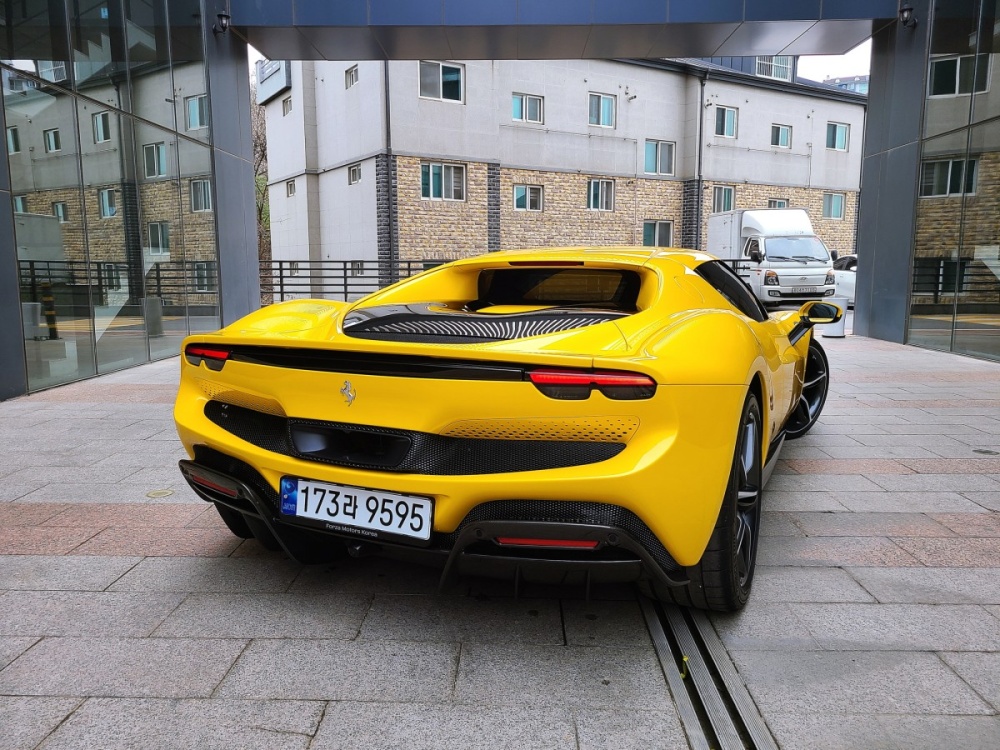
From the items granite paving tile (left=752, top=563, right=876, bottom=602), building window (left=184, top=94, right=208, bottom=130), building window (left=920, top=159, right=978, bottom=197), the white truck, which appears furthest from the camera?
the white truck

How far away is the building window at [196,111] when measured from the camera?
38.0ft

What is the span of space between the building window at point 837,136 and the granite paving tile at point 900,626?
30.7 m

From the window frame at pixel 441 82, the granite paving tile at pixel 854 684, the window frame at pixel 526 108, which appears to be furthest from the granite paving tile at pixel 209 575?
the window frame at pixel 526 108

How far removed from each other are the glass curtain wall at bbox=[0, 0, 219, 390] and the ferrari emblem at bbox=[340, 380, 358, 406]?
6701 mm

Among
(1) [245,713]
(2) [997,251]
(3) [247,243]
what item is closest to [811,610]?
(1) [245,713]

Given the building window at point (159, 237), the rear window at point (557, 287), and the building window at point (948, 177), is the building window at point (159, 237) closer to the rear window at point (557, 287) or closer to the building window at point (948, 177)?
the rear window at point (557, 287)

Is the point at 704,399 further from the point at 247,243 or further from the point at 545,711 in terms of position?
the point at 247,243

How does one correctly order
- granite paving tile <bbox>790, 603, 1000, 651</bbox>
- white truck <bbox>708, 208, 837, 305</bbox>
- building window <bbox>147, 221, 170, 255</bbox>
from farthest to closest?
white truck <bbox>708, 208, 837, 305</bbox> → building window <bbox>147, 221, 170, 255</bbox> → granite paving tile <bbox>790, 603, 1000, 651</bbox>

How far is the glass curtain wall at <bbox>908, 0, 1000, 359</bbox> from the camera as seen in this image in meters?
10.3

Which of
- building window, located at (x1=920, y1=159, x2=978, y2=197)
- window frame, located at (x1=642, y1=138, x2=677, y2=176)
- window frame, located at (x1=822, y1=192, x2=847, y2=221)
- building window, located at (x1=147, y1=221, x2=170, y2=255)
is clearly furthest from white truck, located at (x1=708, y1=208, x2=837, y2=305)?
building window, located at (x1=147, y1=221, x2=170, y2=255)

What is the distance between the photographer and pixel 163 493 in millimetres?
4254

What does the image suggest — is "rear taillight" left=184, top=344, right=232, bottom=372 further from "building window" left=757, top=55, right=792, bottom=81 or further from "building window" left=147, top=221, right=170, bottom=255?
"building window" left=757, top=55, right=792, bottom=81

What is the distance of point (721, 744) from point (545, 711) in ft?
1.51

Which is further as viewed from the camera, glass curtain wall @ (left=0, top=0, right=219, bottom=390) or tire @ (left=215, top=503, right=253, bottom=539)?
glass curtain wall @ (left=0, top=0, right=219, bottom=390)
